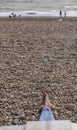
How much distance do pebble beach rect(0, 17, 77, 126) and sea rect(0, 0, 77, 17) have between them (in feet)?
42.8

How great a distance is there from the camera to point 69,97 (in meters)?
8.70

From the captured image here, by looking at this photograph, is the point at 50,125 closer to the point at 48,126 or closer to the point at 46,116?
the point at 48,126

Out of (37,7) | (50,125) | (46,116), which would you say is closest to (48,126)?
(50,125)

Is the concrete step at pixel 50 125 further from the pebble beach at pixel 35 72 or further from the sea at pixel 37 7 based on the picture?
the sea at pixel 37 7

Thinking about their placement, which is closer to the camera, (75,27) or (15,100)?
(15,100)

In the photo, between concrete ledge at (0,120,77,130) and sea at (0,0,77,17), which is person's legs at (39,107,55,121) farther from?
sea at (0,0,77,17)

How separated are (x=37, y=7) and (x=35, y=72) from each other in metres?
25.5

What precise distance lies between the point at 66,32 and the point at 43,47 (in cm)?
426

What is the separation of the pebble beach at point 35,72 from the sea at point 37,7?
42.8 feet

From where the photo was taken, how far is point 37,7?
36.2 m

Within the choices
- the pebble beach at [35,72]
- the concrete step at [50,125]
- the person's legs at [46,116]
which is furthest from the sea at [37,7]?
the concrete step at [50,125]

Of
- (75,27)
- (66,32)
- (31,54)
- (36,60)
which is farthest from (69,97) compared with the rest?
(75,27)

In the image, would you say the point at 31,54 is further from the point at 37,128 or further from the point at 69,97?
the point at 37,128

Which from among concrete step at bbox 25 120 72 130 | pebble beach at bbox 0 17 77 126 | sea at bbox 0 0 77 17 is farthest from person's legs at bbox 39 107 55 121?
sea at bbox 0 0 77 17
